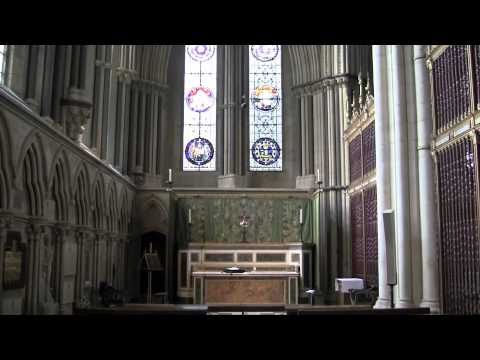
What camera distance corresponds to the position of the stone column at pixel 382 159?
38.8ft

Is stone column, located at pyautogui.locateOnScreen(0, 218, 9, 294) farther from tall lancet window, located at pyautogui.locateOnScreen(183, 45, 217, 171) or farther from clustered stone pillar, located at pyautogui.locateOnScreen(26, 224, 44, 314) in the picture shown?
tall lancet window, located at pyautogui.locateOnScreen(183, 45, 217, 171)

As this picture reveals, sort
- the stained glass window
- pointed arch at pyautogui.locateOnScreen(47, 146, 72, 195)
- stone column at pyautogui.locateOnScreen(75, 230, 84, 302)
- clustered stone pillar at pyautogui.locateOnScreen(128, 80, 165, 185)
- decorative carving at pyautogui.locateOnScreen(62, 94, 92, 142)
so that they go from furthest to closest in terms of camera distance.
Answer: clustered stone pillar at pyautogui.locateOnScreen(128, 80, 165, 185) < stone column at pyautogui.locateOnScreen(75, 230, 84, 302) < decorative carving at pyautogui.locateOnScreen(62, 94, 92, 142) < the stained glass window < pointed arch at pyautogui.locateOnScreen(47, 146, 72, 195)

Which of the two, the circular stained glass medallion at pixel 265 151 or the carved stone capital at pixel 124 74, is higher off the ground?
the carved stone capital at pixel 124 74

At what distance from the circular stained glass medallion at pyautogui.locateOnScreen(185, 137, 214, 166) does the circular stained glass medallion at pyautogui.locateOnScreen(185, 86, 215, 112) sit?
1.64 m

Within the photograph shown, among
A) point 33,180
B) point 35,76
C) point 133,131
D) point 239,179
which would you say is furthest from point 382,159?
point 133,131

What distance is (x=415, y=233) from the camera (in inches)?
428

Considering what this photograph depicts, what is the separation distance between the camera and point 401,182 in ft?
36.3

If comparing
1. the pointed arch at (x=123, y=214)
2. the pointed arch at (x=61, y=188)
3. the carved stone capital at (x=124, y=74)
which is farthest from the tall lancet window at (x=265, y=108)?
the pointed arch at (x=61, y=188)

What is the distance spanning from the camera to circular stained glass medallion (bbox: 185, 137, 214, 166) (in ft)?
79.0

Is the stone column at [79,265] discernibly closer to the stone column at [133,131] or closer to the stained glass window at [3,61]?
the stained glass window at [3,61]

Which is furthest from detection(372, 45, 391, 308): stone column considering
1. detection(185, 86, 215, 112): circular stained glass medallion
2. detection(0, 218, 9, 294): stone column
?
detection(185, 86, 215, 112): circular stained glass medallion

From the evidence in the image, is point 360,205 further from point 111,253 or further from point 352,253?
point 111,253

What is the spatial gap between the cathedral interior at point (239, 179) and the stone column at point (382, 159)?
41 mm

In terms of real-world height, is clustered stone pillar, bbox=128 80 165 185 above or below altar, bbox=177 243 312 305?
above
